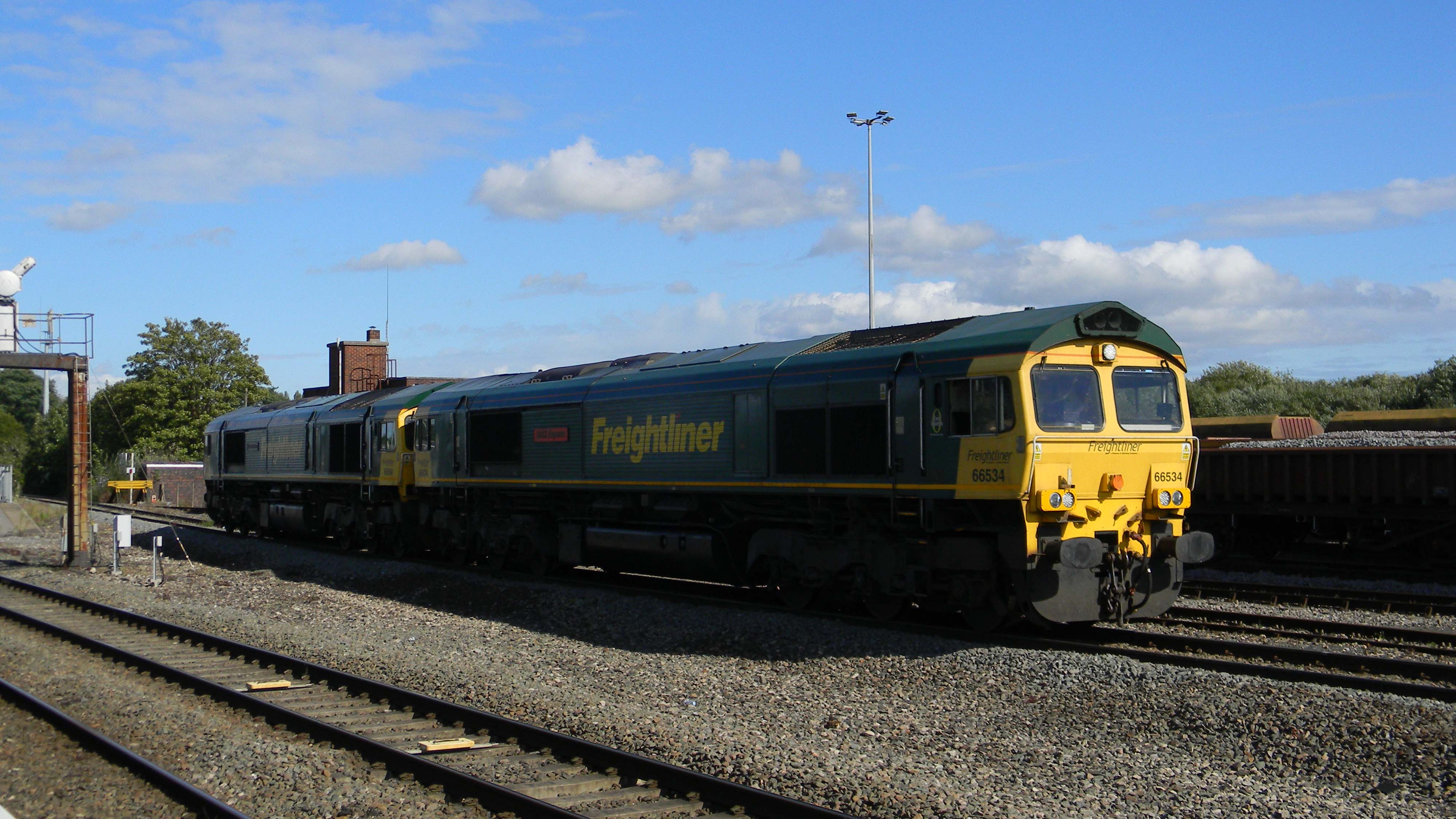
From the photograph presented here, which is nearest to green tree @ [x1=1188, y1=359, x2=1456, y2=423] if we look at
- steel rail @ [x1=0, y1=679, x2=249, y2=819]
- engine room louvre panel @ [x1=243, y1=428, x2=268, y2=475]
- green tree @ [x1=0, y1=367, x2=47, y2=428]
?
engine room louvre panel @ [x1=243, y1=428, x2=268, y2=475]

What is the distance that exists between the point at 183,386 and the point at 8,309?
47.1m

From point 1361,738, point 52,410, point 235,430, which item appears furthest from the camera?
point 52,410

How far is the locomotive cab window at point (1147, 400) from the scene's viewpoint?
40.5 ft

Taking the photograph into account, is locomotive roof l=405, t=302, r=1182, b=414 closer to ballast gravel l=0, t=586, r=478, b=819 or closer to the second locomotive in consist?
the second locomotive in consist

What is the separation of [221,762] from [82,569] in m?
18.0

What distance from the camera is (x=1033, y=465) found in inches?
449

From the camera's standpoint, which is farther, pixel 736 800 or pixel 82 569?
pixel 82 569

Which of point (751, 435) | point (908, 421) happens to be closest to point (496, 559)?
point (751, 435)

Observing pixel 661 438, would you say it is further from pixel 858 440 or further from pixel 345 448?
pixel 345 448

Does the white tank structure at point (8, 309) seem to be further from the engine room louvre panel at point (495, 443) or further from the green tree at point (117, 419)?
the green tree at point (117, 419)

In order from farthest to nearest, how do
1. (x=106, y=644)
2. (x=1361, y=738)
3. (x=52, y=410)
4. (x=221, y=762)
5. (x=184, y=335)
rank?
1. (x=52, y=410)
2. (x=184, y=335)
3. (x=106, y=644)
4. (x=221, y=762)
5. (x=1361, y=738)

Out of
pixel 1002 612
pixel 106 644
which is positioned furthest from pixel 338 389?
pixel 1002 612

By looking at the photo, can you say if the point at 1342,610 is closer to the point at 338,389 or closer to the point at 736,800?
the point at 736,800

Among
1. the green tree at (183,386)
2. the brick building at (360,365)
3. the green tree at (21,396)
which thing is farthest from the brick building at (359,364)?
the green tree at (21,396)
